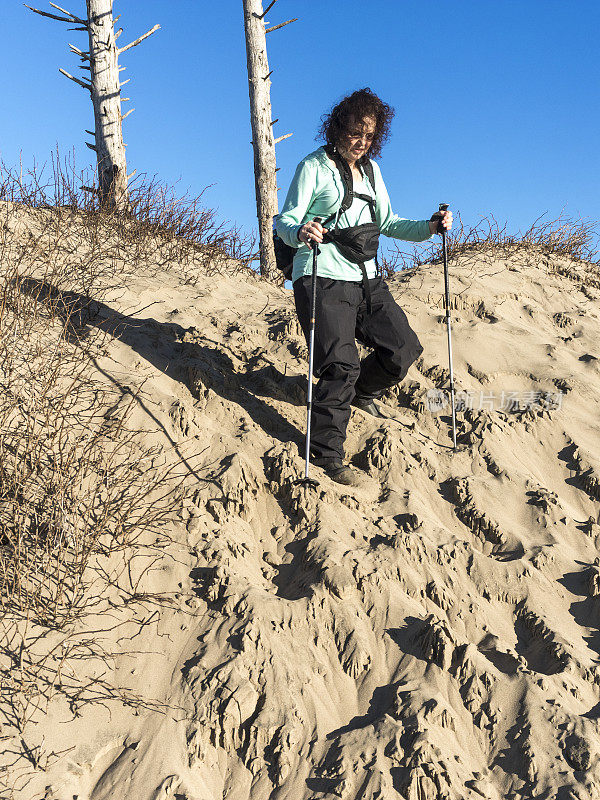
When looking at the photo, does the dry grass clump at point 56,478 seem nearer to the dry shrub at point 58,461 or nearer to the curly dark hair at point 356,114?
the dry shrub at point 58,461

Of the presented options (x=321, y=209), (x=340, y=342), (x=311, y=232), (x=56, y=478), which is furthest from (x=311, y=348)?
(x=56, y=478)

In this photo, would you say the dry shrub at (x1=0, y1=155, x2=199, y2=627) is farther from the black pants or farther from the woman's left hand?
the woman's left hand

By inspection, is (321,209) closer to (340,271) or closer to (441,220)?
(340,271)

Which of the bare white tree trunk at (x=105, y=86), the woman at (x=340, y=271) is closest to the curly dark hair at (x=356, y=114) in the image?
the woman at (x=340, y=271)

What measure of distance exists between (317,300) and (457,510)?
1.68 metres

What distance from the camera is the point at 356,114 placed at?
4.20 m

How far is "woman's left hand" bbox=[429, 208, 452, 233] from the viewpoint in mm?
4590

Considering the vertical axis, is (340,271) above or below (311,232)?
below

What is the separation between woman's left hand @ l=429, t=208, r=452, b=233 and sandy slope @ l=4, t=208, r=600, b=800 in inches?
57.5

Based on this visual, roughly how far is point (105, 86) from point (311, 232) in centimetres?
700

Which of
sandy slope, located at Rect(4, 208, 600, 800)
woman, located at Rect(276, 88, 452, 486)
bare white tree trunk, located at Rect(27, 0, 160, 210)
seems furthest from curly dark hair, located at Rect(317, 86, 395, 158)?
bare white tree trunk, located at Rect(27, 0, 160, 210)

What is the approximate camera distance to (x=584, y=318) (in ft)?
24.7

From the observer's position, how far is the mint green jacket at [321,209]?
13.7ft

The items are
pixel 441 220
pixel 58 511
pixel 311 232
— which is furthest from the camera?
pixel 441 220
